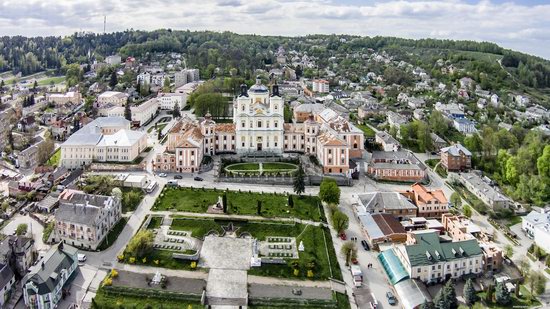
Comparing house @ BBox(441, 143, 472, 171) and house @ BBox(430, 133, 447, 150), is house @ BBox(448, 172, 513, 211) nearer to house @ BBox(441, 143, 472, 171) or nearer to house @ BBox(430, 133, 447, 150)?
house @ BBox(441, 143, 472, 171)

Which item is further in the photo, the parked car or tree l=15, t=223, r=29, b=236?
tree l=15, t=223, r=29, b=236

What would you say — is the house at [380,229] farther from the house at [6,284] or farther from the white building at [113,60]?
the white building at [113,60]

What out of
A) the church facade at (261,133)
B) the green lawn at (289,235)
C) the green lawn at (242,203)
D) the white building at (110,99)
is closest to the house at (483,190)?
the church facade at (261,133)

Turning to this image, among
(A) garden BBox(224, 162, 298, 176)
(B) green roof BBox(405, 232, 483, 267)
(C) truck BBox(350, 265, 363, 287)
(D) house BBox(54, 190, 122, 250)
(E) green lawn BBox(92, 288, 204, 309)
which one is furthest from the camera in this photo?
(A) garden BBox(224, 162, 298, 176)

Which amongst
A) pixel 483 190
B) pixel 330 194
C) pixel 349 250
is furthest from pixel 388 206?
pixel 483 190

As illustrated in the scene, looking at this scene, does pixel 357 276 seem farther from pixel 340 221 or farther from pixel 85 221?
pixel 85 221

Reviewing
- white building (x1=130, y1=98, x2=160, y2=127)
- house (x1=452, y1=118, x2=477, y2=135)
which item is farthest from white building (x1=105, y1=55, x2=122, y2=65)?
house (x1=452, y1=118, x2=477, y2=135)

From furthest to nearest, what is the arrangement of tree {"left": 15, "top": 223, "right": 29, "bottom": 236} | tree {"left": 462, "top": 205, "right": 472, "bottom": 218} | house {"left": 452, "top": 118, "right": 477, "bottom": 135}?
house {"left": 452, "top": 118, "right": 477, "bottom": 135} → tree {"left": 462, "top": 205, "right": 472, "bottom": 218} → tree {"left": 15, "top": 223, "right": 29, "bottom": 236}
